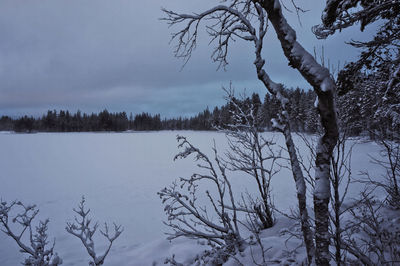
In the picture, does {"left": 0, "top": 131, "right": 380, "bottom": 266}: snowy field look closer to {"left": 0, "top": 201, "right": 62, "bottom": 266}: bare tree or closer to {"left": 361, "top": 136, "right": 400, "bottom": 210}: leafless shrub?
{"left": 0, "top": 201, "right": 62, "bottom": 266}: bare tree

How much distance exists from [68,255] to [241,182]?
30.1 ft

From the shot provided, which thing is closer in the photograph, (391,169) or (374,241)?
(374,241)

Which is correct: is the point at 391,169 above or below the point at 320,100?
below

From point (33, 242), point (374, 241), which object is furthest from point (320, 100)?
point (33, 242)

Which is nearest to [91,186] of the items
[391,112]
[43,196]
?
[43,196]

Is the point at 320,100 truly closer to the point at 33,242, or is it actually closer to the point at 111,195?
the point at 33,242

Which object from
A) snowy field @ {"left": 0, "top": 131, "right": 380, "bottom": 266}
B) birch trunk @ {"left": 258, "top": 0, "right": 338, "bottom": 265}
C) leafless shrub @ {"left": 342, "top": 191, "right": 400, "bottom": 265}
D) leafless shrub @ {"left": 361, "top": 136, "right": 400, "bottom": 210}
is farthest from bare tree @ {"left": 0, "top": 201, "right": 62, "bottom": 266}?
leafless shrub @ {"left": 361, "top": 136, "right": 400, "bottom": 210}

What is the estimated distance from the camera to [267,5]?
2.03 m

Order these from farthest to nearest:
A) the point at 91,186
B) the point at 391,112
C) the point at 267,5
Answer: the point at 91,186, the point at 391,112, the point at 267,5

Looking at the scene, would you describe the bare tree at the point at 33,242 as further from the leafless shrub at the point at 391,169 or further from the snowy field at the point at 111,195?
the leafless shrub at the point at 391,169

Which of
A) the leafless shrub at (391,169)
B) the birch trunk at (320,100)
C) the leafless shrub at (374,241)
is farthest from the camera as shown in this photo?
the leafless shrub at (391,169)

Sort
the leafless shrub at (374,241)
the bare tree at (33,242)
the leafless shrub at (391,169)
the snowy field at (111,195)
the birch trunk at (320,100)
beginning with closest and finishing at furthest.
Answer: the birch trunk at (320,100) → the leafless shrub at (374,241) → the bare tree at (33,242) → the leafless shrub at (391,169) → the snowy field at (111,195)

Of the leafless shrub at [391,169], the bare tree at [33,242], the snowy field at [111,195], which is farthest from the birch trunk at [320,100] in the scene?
the bare tree at [33,242]

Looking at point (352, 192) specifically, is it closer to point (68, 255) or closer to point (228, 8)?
point (228, 8)
